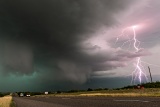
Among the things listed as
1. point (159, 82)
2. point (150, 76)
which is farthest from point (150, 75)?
point (159, 82)

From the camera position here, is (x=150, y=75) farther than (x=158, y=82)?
No

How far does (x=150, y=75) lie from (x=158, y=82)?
34375 millimetres

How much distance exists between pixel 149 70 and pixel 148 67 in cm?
155

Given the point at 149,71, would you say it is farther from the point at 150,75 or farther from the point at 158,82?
the point at 158,82

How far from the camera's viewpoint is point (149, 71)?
110875 millimetres

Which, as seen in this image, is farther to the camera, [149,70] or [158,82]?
[158,82]

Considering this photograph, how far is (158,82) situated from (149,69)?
31.3 metres

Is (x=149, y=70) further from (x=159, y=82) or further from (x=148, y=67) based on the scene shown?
(x=159, y=82)

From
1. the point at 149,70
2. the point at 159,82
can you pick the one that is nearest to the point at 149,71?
the point at 149,70

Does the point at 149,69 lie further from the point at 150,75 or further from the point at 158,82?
the point at 158,82

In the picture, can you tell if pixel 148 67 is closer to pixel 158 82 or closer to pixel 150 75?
pixel 150 75

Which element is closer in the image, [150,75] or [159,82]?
[150,75]

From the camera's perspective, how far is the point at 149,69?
11188 centimetres

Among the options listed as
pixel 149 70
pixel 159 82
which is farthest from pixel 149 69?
pixel 159 82
